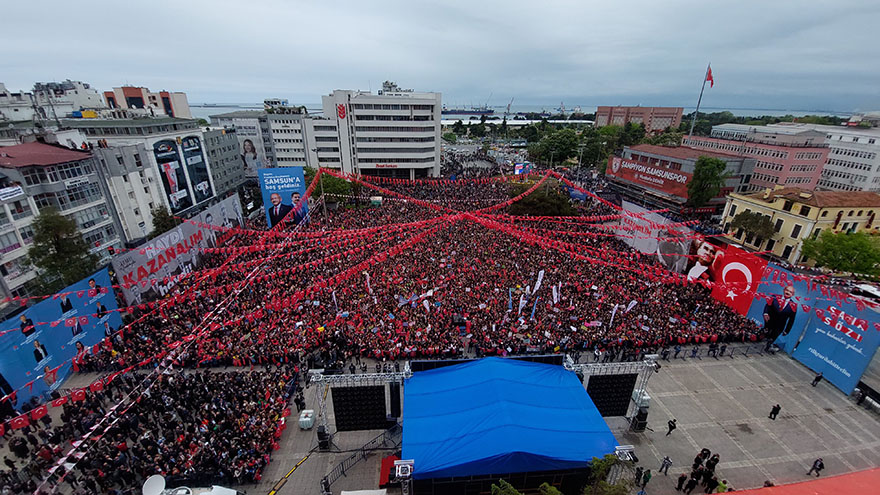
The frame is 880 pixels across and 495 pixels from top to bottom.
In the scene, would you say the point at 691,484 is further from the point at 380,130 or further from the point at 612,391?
the point at 380,130

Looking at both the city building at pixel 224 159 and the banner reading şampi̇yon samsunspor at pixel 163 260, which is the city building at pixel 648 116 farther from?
the banner reading şampi̇yon samsunspor at pixel 163 260

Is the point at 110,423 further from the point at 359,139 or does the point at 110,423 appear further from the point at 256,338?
the point at 359,139

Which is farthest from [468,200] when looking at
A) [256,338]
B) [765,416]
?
[765,416]

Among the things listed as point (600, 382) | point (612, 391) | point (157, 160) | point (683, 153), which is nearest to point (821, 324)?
point (612, 391)

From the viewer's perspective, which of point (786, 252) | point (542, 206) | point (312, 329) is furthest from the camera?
point (542, 206)

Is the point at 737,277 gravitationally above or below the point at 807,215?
below

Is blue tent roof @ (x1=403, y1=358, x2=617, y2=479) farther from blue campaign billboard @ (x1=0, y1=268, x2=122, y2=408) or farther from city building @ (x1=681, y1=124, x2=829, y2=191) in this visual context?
city building @ (x1=681, y1=124, x2=829, y2=191)

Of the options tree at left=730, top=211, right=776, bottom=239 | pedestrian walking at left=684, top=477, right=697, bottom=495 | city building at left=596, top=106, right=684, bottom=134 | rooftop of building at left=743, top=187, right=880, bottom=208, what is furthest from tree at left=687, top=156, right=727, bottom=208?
city building at left=596, top=106, right=684, bottom=134

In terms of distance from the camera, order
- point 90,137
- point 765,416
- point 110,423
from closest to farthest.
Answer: point 110,423
point 765,416
point 90,137
